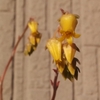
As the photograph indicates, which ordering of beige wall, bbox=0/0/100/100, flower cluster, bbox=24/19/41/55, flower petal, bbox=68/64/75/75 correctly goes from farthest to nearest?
beige wall, bbox=0/0/100/100
flower cluster, bbox=24/19/41/55
flower petal, bbox=68/64/75/75

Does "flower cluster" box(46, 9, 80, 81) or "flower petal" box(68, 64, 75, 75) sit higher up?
"flower cluster" box(46, 9, 80, 81)

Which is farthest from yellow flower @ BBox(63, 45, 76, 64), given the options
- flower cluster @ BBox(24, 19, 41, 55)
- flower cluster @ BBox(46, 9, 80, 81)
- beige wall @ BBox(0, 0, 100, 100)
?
beige wall @ BBox(0, 0, 100, 100)

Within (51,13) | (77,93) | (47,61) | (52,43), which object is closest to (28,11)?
(51,13)

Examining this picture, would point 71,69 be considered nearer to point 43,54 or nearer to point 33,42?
point 33,42

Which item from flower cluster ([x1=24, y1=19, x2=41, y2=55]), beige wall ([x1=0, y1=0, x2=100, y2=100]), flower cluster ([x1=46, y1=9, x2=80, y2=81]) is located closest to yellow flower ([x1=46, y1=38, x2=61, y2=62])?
flower cluster ([x1=46, y1=9, x2=80, y2=81])

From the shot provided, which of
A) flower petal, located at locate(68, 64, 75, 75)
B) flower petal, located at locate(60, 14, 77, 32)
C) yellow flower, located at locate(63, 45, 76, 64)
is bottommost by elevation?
flower petal, located at locate(68, 64, 75, 75)

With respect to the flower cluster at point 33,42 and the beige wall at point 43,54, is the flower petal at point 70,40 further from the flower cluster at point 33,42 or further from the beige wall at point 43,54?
the beige wall at point 43,54

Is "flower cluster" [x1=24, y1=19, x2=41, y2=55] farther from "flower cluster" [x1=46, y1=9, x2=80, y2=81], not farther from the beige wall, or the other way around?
the beige wall

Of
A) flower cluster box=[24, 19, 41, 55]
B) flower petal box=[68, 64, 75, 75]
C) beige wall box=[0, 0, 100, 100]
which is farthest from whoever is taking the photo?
beige wall box=[0, 0, 100, 100]

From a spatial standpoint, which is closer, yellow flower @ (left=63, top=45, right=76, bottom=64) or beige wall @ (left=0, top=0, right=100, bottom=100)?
yellow flower @ (left=63, top=45, right=76, bottom=64)
